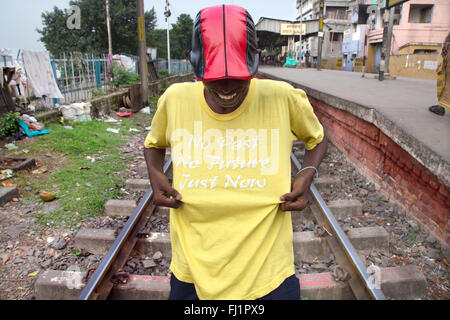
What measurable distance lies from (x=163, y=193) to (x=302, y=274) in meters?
1.59

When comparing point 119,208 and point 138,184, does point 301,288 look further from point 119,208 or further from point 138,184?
point 138,184

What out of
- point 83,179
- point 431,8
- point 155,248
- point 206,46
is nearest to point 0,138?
point 83,179

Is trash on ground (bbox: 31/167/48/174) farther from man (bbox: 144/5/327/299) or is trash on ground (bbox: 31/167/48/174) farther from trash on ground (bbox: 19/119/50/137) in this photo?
man (bbox: 144/5/327/299)

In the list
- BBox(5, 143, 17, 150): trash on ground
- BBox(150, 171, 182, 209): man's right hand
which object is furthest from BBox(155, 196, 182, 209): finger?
BBox(5, 143, 17, 150): trash on ground

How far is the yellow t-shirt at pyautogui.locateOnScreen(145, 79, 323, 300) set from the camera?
1.37 metres

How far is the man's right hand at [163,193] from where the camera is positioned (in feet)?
4.70

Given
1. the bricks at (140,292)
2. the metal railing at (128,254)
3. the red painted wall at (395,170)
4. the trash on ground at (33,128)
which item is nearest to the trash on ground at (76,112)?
the trash on ground at (33,128)

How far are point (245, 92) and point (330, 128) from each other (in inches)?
217

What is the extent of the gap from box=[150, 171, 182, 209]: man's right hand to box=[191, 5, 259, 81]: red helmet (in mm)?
523

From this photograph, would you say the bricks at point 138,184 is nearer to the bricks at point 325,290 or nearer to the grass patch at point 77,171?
the grass patch at point 77,171

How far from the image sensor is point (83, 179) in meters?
4.89

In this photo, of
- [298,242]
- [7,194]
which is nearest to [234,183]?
[298,242]

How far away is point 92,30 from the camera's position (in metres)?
43.7

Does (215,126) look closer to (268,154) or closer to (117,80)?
(268,154)
